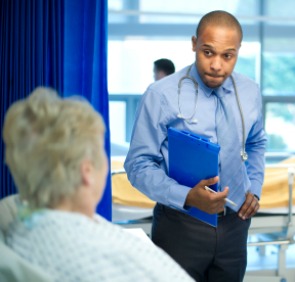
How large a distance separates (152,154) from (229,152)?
286 mm

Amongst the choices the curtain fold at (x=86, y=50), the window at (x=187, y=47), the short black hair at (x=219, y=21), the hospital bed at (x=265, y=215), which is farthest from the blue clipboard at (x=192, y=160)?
the window at (x=187, y=47)

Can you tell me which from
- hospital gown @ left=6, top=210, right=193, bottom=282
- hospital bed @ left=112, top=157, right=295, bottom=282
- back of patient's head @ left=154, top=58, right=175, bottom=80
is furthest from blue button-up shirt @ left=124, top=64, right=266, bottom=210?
back of patient's head @ left=154, top=58, right=175, bottom=80

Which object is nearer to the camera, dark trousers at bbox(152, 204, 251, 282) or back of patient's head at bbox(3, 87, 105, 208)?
back of patient's head at bbox(3, 87, 105, 208)

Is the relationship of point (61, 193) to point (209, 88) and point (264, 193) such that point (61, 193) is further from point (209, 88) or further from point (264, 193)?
point (264, 193)

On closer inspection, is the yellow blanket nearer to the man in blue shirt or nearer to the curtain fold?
the curtain fold

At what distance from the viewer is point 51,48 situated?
2.41 meters

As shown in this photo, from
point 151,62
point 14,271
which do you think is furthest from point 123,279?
point 151,62

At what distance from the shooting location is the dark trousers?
212 centimetres

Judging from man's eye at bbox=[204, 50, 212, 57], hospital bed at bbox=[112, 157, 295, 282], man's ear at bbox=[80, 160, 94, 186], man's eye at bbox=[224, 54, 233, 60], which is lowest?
hospital bed at bbox=[112, 157, 295, 282]

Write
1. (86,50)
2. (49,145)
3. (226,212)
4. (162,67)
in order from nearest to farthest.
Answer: (49,145) < (226,212) < (86,50) < (162,67)

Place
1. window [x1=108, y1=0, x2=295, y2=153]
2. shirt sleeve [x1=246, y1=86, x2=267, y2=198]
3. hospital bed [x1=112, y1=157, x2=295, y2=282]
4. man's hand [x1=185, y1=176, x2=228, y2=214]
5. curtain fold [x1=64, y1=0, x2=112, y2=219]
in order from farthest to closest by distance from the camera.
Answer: window [x1=108, y1=0, x2=295, y2=153] < hospital bed [x1=112, y1=157, x2=295, y2=282] < curtain fold [x1=64, y1=0, x2=112, y2=219] < shirt sleeve [x1=246, y1=86, x2=267, y2=198] < man's hand [x1=185, y1=176, x2=228, y2=214]

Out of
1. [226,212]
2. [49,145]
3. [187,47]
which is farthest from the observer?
[187,47]

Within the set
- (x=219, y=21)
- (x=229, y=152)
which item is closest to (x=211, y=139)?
(x=229, y=152)

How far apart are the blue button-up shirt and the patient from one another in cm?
87
